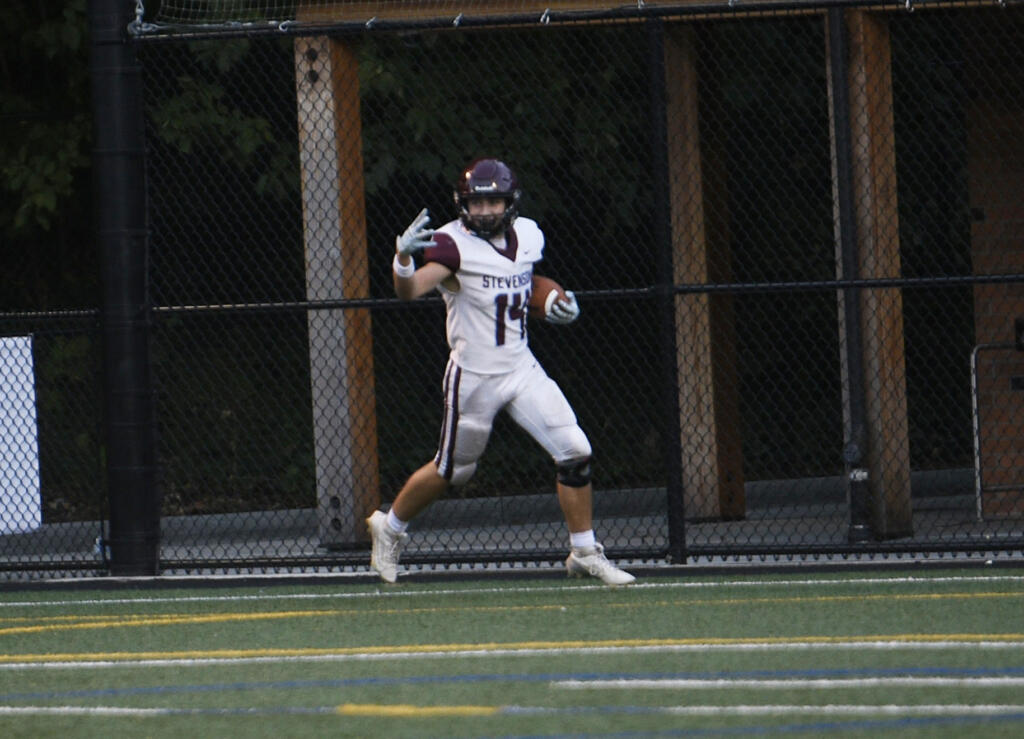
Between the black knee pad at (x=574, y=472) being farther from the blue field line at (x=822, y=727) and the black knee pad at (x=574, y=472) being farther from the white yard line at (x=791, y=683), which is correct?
the blue field line at (x=822, y=727)

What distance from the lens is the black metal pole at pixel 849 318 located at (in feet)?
39.6

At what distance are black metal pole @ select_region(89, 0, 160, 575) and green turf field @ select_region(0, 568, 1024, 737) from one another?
0.88 meters

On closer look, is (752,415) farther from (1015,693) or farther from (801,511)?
(1015,693)

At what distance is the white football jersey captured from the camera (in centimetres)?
981

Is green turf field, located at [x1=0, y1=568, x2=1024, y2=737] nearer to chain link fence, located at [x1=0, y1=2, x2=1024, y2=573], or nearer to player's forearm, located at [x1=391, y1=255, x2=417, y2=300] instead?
chain link fence, located at [x1=0, y1=2, x2=1024, y2=573]

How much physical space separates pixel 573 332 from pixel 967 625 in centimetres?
946

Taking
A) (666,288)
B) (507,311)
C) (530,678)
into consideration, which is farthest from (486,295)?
(530,678)

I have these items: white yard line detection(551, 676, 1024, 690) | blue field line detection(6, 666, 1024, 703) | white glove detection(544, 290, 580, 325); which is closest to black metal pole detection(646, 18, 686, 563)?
white glove detection(544, 290, 580, 325)

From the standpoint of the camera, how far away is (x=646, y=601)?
30.4ft

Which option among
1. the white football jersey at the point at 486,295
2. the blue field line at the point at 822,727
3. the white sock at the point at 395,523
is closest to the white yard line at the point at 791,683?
the blue field line at the point at 822,727

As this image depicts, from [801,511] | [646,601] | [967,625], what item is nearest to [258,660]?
[646,601]

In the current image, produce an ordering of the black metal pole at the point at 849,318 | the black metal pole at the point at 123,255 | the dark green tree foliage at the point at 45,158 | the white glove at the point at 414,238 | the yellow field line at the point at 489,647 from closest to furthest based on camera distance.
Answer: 1. the yellow field line at the point at 489,647
2. the white glove at the point at 414,238
3. the black metal pole at the point at 123,255
4. the black metal pole at the point at 849,318
5. the dark green tree foliage at the point at 45,158

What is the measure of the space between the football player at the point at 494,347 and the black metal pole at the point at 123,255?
1.85 m

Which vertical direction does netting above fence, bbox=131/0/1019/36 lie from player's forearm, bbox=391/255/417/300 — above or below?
above
